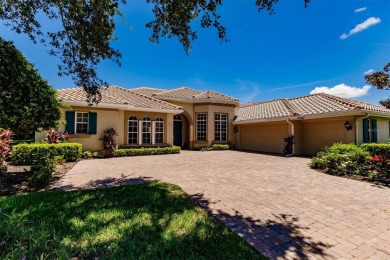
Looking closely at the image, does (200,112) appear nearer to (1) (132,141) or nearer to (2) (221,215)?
(1) (132,141)

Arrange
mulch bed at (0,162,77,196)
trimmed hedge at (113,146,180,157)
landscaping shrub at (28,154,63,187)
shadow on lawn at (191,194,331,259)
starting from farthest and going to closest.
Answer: trimmed hedge at (113,146,180,157) < landscaping shrub at (28,154,63,187) < mulch bed at (0,162,77,196) < shadow on lawn at (191,194,331,259)

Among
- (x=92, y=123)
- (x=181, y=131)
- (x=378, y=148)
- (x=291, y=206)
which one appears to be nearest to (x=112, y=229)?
(x=291, y=206)

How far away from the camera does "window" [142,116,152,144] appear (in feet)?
52.8

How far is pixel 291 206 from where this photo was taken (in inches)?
196

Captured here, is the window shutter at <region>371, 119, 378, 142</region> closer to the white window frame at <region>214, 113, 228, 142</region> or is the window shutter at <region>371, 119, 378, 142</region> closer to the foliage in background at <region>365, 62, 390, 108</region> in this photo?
the foliage in background at <region>365, 62, 390, 108</region>

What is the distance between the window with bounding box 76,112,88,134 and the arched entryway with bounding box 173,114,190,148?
9248mm

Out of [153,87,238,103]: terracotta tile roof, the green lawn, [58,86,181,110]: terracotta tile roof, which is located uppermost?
[153,87,238,103]: terracotta tile roof

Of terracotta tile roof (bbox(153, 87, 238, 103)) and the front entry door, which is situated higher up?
terracotta tile roof (bbox(153, 87, 238, 103))

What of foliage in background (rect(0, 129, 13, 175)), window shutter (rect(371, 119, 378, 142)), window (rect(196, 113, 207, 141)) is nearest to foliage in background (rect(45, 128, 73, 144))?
foliage in background (rect(0, 129, 13, 175))

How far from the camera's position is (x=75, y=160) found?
11.9 meters

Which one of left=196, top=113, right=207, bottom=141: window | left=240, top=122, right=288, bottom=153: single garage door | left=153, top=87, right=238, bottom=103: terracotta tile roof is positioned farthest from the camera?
left=196, top=113, right=207, bottom=141: window

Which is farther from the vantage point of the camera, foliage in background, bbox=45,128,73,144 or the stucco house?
the stucco house

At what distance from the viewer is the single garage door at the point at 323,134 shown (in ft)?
42.8

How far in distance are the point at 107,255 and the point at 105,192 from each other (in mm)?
3233
